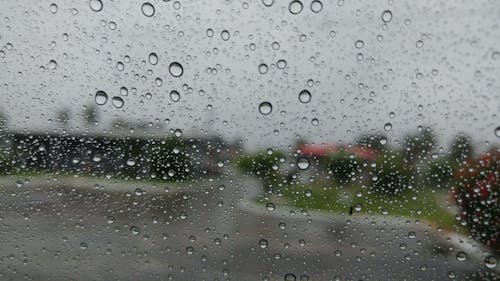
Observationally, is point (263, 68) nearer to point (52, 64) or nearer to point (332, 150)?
point (332, 150)

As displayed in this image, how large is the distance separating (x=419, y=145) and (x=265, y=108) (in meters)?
0.40

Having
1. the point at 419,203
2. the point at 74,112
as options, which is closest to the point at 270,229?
the point at 419,203

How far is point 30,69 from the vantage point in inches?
38.6

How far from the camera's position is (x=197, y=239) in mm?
994

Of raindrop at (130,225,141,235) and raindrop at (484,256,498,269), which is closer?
raindrop at (484,256,498,269)

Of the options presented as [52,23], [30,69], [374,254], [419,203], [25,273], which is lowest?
[25,273]

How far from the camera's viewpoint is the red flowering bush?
88 centimetres

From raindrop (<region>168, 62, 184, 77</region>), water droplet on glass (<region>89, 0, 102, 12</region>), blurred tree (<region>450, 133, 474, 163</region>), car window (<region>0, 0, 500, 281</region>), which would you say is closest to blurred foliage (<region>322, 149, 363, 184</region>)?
car window (<region>0, 0, 500, 281</region>)

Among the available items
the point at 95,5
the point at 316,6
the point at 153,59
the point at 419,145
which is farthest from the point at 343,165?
the point at 95,5

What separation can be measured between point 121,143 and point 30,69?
0.31 m

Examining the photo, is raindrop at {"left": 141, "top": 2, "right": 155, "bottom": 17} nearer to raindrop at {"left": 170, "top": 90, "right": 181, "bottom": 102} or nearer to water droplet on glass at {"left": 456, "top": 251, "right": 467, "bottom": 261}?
raindrop at {"left": 170, "top": 90, "right": 181, "bottom": 102}

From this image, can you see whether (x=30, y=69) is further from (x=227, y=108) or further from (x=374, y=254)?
(x=374, y=254)

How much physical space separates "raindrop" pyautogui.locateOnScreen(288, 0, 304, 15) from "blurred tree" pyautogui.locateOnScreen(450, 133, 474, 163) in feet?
1.64

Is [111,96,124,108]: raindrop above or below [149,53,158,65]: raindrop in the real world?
below
